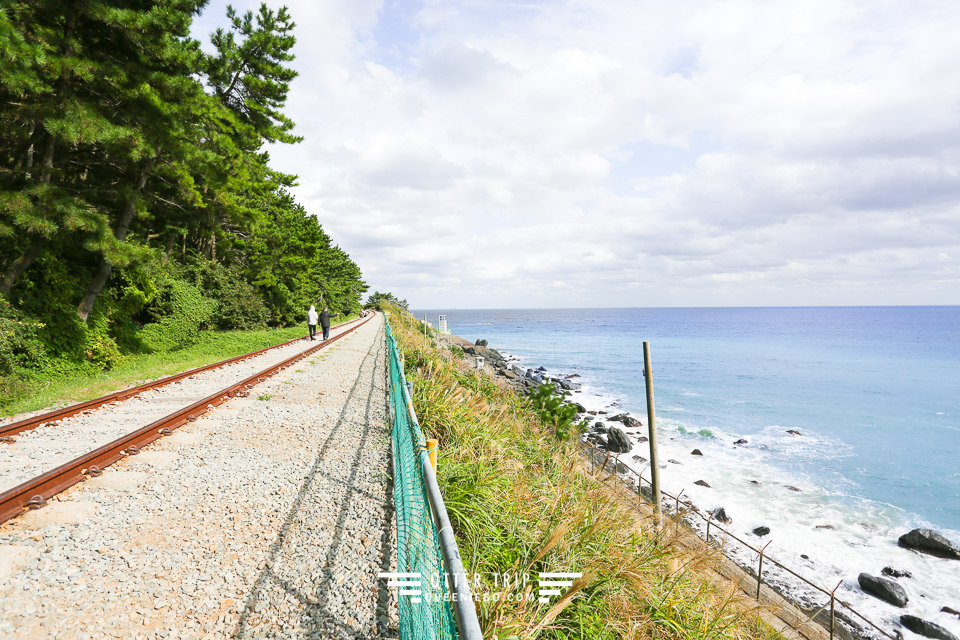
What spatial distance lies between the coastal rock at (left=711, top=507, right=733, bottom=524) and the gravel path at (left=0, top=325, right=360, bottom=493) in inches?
564

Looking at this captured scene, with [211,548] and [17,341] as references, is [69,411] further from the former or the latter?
[211,548]

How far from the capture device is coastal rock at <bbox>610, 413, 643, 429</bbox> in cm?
2298

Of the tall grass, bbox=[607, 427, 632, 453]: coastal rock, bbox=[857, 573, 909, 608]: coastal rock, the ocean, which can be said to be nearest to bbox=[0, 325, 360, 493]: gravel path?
the tall grass

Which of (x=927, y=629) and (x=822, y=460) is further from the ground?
(x=927, y=629)

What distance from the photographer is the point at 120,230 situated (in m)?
13.8

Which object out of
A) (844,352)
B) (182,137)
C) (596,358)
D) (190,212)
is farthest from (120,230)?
(844,352)

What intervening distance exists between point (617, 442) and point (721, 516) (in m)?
6.35

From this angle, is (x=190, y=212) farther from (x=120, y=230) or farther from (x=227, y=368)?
(x=227, y=368)

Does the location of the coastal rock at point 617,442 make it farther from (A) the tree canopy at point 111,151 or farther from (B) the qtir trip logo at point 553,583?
(A) the tree canopy at point 111,151

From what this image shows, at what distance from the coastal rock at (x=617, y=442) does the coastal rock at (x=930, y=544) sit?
870 cm

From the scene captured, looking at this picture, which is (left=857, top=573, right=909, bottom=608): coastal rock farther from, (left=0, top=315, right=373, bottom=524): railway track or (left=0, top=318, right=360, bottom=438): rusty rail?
(left=0, top=318, right=360, bottom=438): rusty rail

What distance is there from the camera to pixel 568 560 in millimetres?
3555

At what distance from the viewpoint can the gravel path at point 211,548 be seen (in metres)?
2.73

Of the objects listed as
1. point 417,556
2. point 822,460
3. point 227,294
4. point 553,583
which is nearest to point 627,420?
point 822,460
